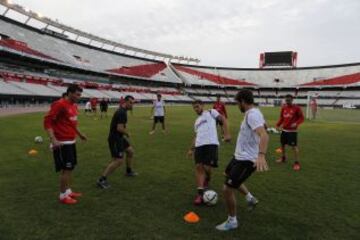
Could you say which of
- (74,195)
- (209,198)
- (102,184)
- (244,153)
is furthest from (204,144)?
(74,195)

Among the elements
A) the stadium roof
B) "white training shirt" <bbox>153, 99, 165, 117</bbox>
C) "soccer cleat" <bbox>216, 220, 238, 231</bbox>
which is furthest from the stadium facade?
"soccer cleat" <bbox>216, 220, 238, 231</bbox>

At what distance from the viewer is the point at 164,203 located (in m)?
6.64

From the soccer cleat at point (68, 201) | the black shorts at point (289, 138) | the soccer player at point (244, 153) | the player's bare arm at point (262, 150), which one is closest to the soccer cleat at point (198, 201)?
the soccer player at point (244, 153)

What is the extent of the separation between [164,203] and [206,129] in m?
1.72

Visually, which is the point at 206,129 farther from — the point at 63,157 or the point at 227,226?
the point at 63,157

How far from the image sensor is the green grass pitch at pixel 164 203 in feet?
17.2

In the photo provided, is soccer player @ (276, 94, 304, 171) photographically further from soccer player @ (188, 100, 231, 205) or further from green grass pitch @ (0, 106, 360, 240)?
soccer player @ (188, 100, 231, 205)

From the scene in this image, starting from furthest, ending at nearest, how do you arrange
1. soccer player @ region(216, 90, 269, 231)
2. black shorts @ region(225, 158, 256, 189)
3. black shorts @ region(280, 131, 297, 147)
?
black shorts @ region(280, 131, 297, 147) → black shorts @ region(225, 158, 256, 189) → soccer player @ region(216, 90, 269, 231)

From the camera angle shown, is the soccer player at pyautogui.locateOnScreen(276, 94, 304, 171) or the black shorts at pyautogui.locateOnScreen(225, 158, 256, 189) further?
the soccer player at pyautogui.locateOnScreen(276, 94, 304, 171)

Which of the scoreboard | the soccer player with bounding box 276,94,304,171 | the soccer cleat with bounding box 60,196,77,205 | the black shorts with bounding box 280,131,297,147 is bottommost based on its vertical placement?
the soccer cleat with bounding box 60,196,77,205

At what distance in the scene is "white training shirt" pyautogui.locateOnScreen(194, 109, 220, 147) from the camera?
6746mm

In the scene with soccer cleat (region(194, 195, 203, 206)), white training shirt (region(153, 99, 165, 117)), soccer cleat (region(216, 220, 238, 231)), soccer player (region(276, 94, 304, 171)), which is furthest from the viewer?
white training shirt (region(153, 99, 165, 117))

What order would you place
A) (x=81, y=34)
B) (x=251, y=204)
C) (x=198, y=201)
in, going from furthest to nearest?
(x=81, y=34) < (x=198, y=201) < (x=251, y=204)

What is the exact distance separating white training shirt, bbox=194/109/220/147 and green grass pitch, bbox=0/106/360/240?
128 cm
